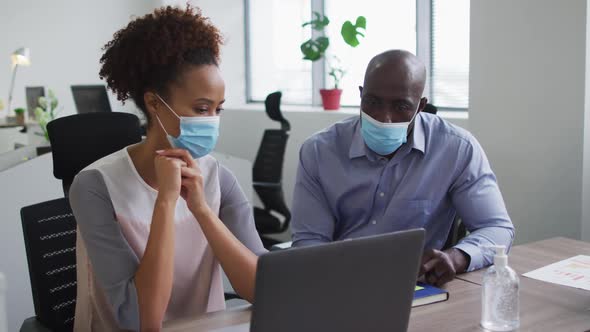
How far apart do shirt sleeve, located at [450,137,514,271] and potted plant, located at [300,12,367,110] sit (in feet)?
8.28

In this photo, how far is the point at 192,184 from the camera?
1541 millimetres

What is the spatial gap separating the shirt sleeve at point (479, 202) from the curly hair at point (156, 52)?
86 cm

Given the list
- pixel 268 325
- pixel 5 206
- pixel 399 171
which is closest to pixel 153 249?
pixel 268 325

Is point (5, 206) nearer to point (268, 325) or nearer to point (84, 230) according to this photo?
point (84, 230)

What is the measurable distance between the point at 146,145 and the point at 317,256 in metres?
0.83

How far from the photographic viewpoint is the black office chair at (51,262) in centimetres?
168

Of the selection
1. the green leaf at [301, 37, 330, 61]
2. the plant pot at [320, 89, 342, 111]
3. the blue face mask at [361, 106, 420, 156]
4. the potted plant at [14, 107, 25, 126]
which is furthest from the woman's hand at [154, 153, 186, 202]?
the potted plant at [14, 107, 25, 126]

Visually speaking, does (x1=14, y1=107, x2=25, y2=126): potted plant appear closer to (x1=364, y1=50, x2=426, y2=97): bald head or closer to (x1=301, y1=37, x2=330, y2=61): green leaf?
(x1=301, y1=37, x2=330, y2=61): green leaf

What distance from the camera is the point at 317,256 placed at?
3.12 ft

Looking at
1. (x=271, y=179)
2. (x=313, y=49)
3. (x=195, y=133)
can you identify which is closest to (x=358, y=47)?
(x=313, y=49)

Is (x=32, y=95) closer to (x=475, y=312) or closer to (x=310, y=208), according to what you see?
(x=310, y=208)

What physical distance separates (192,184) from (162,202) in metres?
0.09

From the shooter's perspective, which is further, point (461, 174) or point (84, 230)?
point (461, 174)

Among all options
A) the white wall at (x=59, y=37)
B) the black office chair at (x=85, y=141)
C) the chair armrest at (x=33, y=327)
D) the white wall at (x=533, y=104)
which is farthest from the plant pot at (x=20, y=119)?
the chair armrest at (x=33, y=327)
